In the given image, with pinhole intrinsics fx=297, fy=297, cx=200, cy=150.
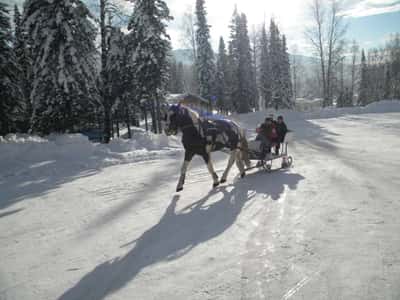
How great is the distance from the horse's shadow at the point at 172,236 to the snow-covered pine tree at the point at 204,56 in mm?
36499

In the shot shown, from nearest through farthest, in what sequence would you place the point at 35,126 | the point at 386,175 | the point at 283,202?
the point at 283,202
the point at 386,175
the point at 35,126

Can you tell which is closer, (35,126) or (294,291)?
(294,291)

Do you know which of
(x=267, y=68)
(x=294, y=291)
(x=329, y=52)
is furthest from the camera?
(x=267, y=68)

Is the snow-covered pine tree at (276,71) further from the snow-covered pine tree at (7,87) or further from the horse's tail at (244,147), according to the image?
the horse's tail at (244,147)

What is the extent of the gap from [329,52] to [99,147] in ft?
118

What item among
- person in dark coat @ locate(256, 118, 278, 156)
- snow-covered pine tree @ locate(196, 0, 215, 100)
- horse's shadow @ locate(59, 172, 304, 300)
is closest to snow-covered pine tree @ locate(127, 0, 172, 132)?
snow-covered pine tree @ locate(196, 0, 215, 100)

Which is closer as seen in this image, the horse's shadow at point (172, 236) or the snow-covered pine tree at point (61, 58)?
the horse's shadow at point (172, 236)

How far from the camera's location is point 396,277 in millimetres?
3322

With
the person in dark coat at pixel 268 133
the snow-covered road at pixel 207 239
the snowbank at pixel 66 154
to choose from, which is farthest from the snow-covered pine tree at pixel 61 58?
the person in dark coat at pixel 268 133

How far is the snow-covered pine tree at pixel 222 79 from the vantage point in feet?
148

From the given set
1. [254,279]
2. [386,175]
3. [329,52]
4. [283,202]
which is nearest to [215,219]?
[283,202]

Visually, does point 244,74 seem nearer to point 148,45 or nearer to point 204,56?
point 204,56

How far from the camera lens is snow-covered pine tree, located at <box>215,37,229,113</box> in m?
45.2

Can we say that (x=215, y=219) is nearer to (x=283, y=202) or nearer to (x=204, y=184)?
(x=283, y=202)
